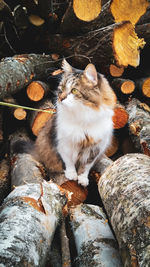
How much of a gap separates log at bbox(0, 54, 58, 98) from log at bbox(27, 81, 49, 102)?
9 centimetres

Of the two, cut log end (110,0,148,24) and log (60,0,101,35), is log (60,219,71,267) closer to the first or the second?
log (60,0,101,35)

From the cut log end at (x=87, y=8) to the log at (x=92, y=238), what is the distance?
198 cm

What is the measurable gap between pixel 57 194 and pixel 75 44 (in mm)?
2477

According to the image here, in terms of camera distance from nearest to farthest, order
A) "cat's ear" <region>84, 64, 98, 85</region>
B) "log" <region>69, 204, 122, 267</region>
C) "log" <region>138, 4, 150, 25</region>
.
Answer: "log" <region>69, 204, 122, 267</region> < "cat's ear" <region>84, 64, 98, 85</region> < "log" <region>138, 4, 150, 25</region>

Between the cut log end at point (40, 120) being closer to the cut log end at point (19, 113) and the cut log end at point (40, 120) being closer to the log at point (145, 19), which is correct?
Result: the cut log end at point (19, 113)

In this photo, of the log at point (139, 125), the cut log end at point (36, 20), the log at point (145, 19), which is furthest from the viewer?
the cut log end at point (36, 20)

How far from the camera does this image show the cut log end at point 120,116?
3178mm

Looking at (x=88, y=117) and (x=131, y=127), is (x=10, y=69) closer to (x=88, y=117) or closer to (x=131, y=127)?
(x=88, y=117)

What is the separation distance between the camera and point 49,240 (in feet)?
4.46

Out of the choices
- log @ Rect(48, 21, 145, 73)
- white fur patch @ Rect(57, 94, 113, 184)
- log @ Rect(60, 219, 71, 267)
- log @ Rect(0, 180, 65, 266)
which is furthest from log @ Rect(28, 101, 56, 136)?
log @ Rect(60, 219, 71, 267)

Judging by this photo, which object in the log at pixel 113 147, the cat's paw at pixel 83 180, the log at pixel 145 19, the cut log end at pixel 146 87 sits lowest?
the log at pixel 113 147

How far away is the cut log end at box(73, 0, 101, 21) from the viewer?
2.42m

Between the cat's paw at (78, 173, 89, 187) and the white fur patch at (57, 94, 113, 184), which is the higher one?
the white fur patch at (57, 94, 113, 184)

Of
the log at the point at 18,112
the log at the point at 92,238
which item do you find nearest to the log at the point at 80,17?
the log at the point at 18,112
